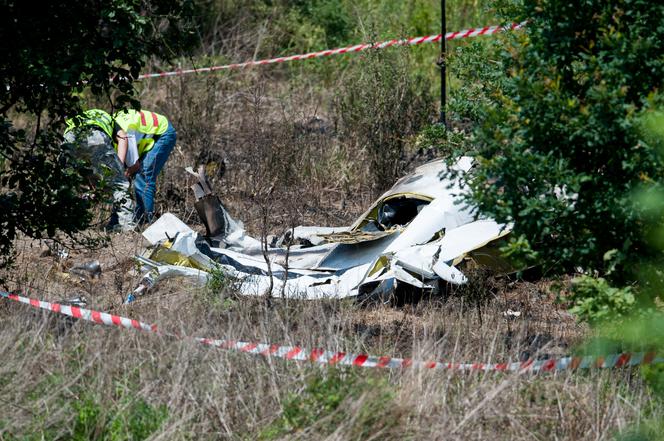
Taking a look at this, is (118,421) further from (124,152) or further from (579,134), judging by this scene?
(124,152)

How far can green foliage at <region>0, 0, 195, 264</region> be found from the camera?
16.1 feet

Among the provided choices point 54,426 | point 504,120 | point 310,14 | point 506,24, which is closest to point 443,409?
point 504,120

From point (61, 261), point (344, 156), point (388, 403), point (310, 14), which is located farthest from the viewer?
point (310, 14)

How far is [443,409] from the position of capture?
407cm

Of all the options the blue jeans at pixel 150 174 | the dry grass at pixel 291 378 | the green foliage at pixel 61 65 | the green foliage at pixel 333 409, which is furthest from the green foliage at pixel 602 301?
the blue jeans at pixel 150 174

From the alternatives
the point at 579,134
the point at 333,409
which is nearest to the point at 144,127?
the point at 333,409

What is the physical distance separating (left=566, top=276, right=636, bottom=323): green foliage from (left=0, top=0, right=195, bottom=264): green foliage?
2626mm

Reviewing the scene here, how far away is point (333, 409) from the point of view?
3.97 metres

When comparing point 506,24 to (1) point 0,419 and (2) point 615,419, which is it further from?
(1) point 0,419

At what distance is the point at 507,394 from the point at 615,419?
477mm

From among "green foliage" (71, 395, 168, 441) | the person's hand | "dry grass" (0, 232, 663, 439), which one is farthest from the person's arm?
"green foliage" (71, 395, 168, 441)

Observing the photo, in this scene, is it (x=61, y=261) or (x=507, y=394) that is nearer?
(x=507, y=394)

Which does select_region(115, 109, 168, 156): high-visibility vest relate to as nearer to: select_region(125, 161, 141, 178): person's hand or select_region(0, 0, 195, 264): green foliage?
select_region(125, 161, 141, 178): person's hand

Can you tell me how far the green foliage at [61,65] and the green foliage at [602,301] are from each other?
263 centimetres
